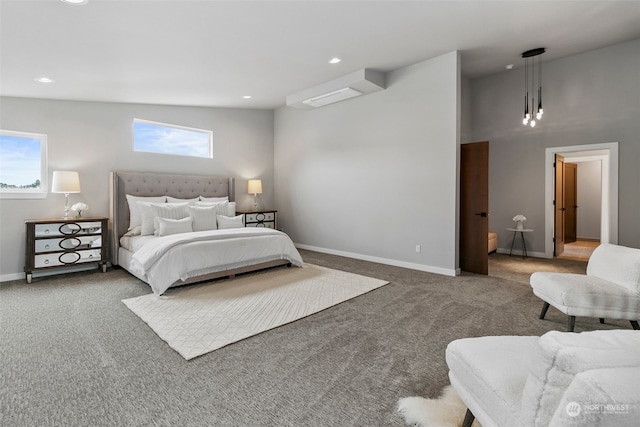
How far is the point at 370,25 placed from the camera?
3.36m

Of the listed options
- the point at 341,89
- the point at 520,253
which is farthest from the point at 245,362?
the point at 520,253

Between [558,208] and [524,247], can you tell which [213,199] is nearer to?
[524,247]

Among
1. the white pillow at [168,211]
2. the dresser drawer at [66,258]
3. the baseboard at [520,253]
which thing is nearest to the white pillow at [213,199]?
the white pillow at [168,211]

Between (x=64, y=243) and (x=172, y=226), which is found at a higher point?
(x=172, y=226)

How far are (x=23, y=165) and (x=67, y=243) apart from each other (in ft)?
4.21

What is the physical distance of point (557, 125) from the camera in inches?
211

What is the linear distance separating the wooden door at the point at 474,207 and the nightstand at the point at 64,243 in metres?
5.31

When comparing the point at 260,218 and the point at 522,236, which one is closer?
the point at 522,236

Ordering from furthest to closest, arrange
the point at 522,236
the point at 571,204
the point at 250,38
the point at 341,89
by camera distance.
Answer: the point at 571,204 < the point at 522,236 < the point at 341,89 < the point at 250,38

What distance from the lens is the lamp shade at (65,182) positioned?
426 centimetres

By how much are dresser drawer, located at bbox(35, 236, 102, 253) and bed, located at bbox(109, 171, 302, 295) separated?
36 cm

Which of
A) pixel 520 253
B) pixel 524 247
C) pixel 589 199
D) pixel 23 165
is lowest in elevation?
pixel 520 253

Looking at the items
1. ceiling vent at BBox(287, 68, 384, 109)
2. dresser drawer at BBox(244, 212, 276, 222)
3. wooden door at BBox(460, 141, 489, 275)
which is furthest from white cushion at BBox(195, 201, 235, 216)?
wooden door at BBox(460, 141, 489, 275)

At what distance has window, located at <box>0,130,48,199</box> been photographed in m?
4.25
